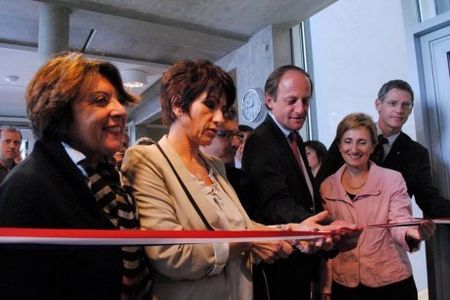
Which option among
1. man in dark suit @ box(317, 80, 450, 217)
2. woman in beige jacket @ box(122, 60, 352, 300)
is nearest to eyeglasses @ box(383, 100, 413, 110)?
man in dark suit @ box(317, 80, 450, 217)

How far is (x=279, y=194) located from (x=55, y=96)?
2.89ft

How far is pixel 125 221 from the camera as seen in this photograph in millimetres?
1056

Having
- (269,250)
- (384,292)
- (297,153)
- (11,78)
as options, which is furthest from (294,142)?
(11,78)

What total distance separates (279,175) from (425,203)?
1.34 meters

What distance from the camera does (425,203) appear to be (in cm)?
234

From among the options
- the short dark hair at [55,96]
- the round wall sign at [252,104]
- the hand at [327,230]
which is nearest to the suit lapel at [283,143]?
the hand at [327,230]

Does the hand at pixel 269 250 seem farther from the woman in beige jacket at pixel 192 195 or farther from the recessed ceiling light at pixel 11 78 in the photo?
the recessed ceiling light at pixel 11 78

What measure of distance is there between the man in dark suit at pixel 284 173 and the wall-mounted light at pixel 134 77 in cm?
456

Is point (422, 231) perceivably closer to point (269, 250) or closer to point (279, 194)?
point (279, 194)

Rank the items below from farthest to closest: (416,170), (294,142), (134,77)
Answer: (134,77), (416,170), (294,142)

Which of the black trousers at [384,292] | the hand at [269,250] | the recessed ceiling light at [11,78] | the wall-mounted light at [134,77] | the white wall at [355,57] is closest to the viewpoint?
the hand at [269,250]

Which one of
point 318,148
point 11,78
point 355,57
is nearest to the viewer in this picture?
point 318,148

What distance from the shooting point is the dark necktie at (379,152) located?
7.81ft

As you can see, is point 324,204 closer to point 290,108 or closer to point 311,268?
point 311,268
